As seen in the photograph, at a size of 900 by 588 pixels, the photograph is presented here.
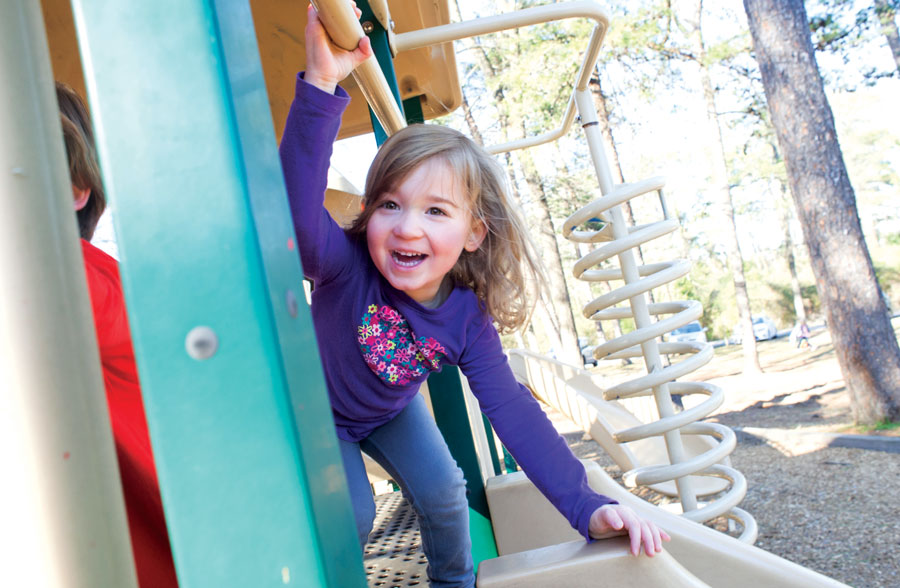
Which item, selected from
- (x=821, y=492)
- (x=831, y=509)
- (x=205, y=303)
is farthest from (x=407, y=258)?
(x=821, y=492)

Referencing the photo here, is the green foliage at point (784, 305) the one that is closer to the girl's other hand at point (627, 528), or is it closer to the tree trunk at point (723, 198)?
the tree trunk at point (723, 198)

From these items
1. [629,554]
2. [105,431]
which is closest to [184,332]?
[105,431]

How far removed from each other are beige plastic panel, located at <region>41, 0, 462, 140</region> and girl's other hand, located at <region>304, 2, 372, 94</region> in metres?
0.94

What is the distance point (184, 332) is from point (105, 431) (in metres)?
0.07

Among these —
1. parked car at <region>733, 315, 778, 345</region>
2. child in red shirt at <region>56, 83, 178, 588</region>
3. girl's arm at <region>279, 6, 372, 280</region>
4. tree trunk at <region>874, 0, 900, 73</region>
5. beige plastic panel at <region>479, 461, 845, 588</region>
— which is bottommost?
parked car at <region>733, 315, 778, 345</region>

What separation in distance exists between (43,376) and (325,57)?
0.68m

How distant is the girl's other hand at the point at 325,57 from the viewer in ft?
2.97

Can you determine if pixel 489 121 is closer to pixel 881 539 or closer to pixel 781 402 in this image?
pixel 781 402

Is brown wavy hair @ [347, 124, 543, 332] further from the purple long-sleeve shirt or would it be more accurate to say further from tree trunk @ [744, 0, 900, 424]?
tree trunk @ [744, 0, 900, 424]

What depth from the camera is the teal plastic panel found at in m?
0.41

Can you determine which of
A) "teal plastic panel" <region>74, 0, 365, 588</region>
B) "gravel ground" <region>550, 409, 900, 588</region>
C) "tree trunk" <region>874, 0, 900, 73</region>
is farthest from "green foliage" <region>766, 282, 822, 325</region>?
"teal plastic panel" <region>74, 0, 365, 588</region>

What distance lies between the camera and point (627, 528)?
1.24 meters

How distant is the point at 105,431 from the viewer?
0.40 meters

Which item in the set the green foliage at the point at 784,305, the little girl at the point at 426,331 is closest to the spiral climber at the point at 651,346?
the little girl at the point at 426,331
